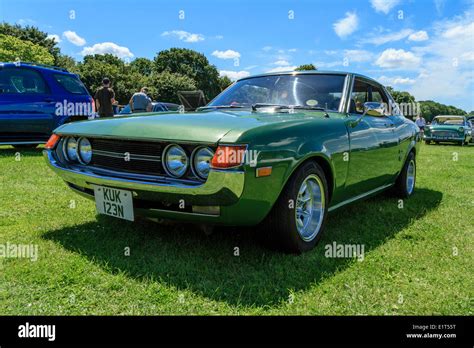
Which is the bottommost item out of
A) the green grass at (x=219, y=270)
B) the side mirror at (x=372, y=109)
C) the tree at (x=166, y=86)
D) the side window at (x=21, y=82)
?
the green grass at (x=219, y=270)

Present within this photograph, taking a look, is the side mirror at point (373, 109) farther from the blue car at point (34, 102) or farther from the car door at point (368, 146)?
the blue car at point (34, 102)

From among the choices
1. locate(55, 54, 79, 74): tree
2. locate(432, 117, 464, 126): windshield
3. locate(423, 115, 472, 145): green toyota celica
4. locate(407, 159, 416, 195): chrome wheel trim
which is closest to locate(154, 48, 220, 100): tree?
locate(55, 54, 79, 74): tree

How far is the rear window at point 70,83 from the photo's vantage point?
903cm

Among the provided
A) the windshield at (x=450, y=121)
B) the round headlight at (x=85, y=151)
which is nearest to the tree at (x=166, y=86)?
the windshield at (x=450, y=121)

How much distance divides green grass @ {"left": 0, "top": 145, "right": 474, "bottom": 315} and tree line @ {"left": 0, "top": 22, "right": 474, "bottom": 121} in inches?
1283

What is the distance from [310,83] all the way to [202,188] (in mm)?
1964

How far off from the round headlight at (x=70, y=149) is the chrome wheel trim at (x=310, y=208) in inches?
73.0

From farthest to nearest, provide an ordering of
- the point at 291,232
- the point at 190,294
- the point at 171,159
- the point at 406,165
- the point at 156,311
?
1. the point at 406,165
2. the point at 291,232
3. the point at 171,159
4. the point at 190,294
5. the point at 156,311

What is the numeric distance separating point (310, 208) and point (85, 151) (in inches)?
72.0

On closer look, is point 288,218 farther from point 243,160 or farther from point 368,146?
point 368,146

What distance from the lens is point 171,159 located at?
2705 millimetres

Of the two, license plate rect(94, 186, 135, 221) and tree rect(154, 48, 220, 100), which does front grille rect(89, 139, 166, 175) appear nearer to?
license plate rect(94, 186, 135, 221)

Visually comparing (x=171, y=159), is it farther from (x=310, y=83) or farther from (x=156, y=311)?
(x=310, y=83)

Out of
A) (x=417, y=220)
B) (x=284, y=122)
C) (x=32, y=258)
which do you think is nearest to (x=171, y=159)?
(x=284, y=122)
